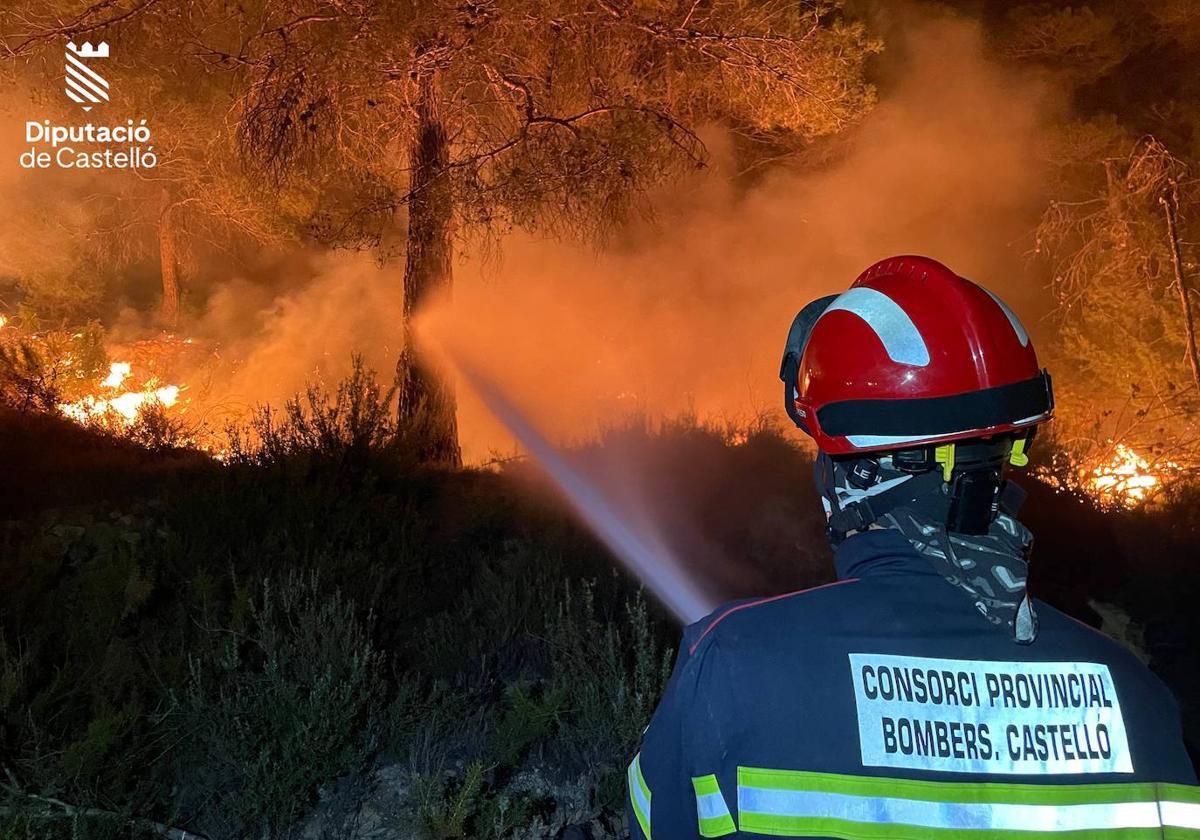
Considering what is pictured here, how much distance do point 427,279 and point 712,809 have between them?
30.1 ft

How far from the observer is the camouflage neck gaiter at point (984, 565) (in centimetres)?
144

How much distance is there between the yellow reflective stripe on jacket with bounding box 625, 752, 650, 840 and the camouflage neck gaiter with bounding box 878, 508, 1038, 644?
0.57 metres

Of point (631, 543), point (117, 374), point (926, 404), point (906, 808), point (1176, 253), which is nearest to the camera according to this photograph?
point (906, 808)

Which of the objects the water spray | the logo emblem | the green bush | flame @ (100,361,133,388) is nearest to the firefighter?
the green bush

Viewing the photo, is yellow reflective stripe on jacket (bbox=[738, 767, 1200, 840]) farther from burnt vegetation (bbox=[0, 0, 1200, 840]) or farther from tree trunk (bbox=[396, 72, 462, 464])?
tree trunk (bbox=[396, 72, 462, 464])

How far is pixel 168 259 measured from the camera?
21.0 m

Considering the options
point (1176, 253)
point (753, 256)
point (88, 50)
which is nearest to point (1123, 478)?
point (1176, 253)

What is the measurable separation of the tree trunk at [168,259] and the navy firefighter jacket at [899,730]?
21080 mm

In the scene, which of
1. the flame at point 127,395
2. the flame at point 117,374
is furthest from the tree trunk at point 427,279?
the flame at point 117,374

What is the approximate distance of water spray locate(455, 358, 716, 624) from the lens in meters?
5.90

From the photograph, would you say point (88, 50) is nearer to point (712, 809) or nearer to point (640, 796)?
point (640, 796)

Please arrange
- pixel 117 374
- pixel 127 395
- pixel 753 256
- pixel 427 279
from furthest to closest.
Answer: pixel 117 374 < pixel 753 256 < pixel 127 395 < pixel 427 279

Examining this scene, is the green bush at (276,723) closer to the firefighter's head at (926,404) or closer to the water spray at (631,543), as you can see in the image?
the firefighter's head at (926,404)

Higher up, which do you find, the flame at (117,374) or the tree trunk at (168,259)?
the tree trunk at (168,259)
